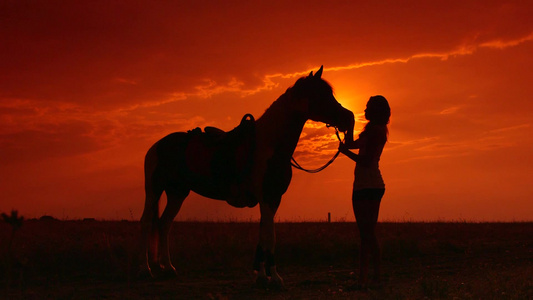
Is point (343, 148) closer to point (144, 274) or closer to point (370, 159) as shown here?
point (370, 159)

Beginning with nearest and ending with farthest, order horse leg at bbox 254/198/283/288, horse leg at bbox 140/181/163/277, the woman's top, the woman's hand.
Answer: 1. the woman's top
2. the woman's hand
3. horse leg at bbox 254/198/283/288
4. horse leg at bbox 140/181/163/277

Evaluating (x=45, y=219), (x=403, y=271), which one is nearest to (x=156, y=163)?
(x=403, y=271)

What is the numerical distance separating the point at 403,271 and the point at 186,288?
4.81m

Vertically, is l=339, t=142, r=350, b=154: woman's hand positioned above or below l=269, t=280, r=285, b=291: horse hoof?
above

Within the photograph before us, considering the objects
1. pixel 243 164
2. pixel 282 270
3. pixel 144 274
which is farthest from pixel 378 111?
pixel 144 274

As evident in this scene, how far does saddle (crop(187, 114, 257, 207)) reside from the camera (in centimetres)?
943

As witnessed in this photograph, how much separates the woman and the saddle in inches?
68.8

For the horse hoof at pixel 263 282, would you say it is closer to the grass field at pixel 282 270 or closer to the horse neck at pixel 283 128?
the grass field at pixel 282 270

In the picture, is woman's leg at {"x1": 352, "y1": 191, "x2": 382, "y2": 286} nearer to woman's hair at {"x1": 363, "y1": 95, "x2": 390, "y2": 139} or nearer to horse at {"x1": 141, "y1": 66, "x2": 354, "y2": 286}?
woman's hair at {"x1": 363, "y1": 95, "x2": 390, "y2": 139}

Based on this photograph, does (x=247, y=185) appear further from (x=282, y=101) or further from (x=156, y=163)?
(x=156, y=163)

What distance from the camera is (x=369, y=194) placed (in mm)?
8297

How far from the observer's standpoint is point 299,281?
10070mm

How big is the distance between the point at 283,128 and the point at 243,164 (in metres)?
0.93

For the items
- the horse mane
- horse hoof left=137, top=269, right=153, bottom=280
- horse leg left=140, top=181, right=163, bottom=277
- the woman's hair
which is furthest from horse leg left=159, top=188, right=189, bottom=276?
the woman's hair
